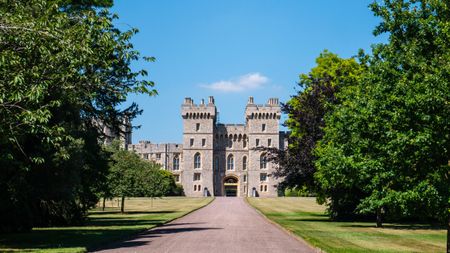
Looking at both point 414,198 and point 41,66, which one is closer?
point 41,66

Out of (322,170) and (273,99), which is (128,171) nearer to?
(322,170)

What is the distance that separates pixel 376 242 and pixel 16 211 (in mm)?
13916

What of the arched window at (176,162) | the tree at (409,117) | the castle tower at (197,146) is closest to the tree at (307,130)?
the tree at (409,117)

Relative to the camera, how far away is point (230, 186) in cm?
11450

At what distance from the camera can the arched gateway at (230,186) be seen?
114m

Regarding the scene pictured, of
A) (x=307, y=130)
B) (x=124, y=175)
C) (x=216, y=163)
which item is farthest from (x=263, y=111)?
(x=307, y=130)

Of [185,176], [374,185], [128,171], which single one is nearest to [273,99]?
[185,176]

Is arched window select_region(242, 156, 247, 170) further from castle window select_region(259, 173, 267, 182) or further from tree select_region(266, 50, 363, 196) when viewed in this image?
tree select_region(266, 50, 363, 196)

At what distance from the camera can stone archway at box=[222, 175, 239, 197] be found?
11375 cm

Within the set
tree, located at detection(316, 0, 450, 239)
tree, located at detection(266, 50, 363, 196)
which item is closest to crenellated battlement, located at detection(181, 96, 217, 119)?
tree, located at detection(266, 50, 363, 196)

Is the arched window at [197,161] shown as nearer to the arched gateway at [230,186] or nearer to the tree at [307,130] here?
the arched gateway at [230,186]

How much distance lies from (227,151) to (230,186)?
270 inches

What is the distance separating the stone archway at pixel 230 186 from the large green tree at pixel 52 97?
8013 centimetres

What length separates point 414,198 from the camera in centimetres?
1424
